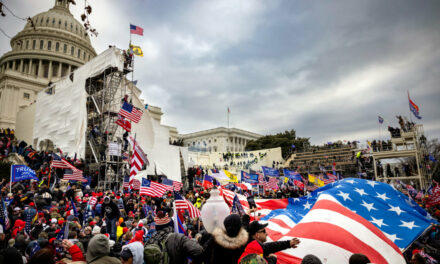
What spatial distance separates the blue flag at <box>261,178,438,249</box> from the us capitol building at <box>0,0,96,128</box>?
61.1m

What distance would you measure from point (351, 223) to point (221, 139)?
8647cm

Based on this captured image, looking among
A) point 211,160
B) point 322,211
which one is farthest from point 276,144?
point 322,211

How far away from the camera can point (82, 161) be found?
930 inches

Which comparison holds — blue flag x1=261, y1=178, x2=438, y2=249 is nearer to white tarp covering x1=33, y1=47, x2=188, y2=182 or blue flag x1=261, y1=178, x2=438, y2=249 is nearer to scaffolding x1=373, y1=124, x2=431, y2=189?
scaffolding x1=373, y1=124, x2=431, y2=189

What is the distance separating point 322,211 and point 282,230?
5.86 ft

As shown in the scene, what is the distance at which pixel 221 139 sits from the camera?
91.2 m

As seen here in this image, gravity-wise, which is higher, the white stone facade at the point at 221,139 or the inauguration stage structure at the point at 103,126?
the white stone facade at the point at 221,139

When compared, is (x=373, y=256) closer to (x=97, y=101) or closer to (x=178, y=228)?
(x=178, y=228)

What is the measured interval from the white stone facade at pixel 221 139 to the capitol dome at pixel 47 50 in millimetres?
42270

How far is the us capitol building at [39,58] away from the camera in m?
51.8

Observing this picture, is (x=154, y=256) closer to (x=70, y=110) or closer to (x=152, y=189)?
(x=152, y=189)

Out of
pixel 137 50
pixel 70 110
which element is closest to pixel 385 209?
pixel 137 50

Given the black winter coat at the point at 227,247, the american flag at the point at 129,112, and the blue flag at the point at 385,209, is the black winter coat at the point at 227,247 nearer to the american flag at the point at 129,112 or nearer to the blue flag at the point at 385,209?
the blue flag at the point at 385,209

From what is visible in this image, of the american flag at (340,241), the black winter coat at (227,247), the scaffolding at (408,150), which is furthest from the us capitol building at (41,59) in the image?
the black winter coat at (227,247)
